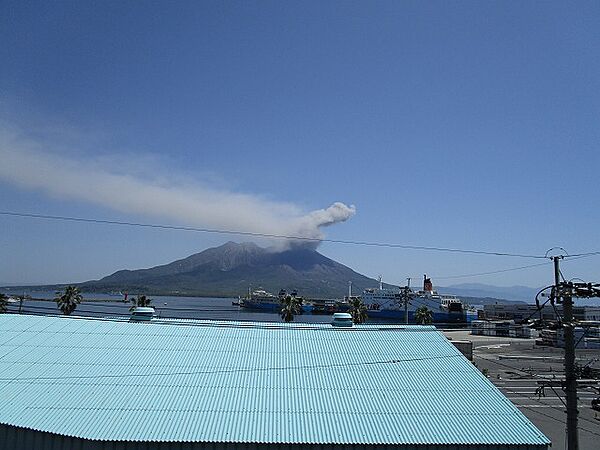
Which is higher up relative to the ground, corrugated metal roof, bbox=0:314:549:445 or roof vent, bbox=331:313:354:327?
roof vent, bbox=331:313:354:327

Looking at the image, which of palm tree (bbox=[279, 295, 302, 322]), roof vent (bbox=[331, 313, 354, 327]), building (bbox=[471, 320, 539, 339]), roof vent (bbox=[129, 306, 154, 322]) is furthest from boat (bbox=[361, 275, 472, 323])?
roof vent (bbox=[129, 306, 154, 322])

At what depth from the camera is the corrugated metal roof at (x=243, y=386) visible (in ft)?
44.4

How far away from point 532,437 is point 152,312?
16.3m

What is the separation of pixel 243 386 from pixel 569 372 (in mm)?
9906

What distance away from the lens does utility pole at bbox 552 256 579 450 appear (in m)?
13.5

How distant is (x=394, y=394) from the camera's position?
50.9 feet

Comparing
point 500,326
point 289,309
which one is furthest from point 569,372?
point 289,309

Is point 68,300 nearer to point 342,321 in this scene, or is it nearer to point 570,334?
point 342,321

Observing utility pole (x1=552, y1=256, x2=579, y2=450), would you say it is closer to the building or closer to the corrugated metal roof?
the corrugated metal roof

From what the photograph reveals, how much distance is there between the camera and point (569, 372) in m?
13.9

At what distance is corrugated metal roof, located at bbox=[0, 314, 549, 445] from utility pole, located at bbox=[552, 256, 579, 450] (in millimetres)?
855

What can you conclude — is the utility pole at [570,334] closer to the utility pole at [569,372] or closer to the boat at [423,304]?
the utility pole at [569,372]

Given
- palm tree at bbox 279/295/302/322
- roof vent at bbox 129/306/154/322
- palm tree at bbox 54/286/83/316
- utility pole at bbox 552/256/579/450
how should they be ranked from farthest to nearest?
1. palm tree at bbox 279/295/302/322
2. palm tree at bbox 54/286/83/316
3. roof vent at bbox 129/306/154/322
4. utility pole at bbox 552/256/579/450

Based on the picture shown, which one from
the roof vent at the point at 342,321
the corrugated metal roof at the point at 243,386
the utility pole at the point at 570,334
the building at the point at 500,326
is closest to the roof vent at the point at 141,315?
the corrugated metal roof at the point at 243,386
